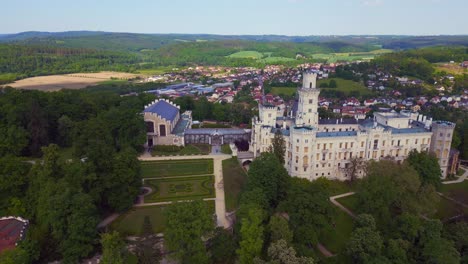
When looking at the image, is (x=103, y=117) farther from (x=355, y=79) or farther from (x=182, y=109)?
(x=355, y=79)

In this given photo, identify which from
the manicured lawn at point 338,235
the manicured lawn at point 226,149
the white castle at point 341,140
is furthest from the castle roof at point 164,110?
the manicured lawn at point 338,235

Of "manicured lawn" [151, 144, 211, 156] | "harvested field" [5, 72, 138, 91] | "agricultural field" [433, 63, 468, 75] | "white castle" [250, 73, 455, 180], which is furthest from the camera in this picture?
"agricultural field" [433, 63, 468, 75]

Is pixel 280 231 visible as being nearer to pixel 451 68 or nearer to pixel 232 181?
pixel 232 181

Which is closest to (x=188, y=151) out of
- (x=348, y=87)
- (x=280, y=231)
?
(x=280, y=231)

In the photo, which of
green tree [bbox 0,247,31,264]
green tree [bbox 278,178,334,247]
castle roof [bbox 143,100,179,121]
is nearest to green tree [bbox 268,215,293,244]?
green tree [bbox 278,178,334,247]

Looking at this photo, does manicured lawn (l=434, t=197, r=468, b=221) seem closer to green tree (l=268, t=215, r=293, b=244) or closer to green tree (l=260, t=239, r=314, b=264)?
green tree (l=268, t=215, r=293, b=244)

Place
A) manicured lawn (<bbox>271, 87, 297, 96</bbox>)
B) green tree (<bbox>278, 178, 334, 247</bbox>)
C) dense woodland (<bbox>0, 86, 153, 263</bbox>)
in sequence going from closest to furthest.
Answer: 1. dense woodland (<bbox>0, 86, 153, 263</bbox>)
2. green tree (<bbox>278, 178, 334, 247</bbox>)
3. manicured lawn (<bbox>271, 87, 297, 96</bbox>)

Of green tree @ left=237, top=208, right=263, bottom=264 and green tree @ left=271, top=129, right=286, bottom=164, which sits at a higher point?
green tree @ left=271, top=129, right=286, bottom=164
